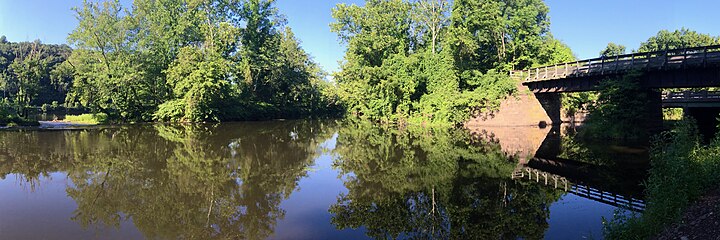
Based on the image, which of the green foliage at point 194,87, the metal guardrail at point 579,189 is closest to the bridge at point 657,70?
the metal guardrail at point 579,189

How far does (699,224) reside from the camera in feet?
22.7

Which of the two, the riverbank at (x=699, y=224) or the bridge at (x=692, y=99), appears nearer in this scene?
the riverbank at (x=699, y=224)

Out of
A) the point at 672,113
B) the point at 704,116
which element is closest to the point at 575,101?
the point at 672,113

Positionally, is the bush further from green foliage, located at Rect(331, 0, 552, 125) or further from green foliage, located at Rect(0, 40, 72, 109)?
green foliage, located at Rect(331, 0, 552, 125)

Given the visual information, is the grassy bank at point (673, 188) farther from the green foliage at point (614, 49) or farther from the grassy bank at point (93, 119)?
the green foliage at point (614, 49)

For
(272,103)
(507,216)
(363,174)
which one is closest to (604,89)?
(363,174)

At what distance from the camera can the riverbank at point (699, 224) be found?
21.1 ft

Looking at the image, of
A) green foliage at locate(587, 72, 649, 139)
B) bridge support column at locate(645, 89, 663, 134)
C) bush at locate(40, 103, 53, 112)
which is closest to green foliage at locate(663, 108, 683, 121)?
bridge support column at locate(645, 89, 663, 134)

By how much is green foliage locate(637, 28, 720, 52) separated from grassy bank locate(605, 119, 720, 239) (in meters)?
87.0

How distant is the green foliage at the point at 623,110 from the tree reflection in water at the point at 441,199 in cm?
1117

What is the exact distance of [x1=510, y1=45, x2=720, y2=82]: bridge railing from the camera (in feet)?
82.2

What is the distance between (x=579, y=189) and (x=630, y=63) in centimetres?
2083

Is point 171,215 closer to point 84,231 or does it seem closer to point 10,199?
point 84,231

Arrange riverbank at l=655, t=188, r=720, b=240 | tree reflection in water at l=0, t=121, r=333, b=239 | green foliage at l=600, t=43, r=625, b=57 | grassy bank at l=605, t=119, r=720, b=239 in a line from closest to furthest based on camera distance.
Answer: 1. riverbank at l=655, t=188, r=720, b=240
2. grassy bank at l=605, t=119, r=720, b=239
3. tree reflection in water at l=0, t=121, r=333, b=239
4. green foliage at l=600, t=43, r=625, b=57
